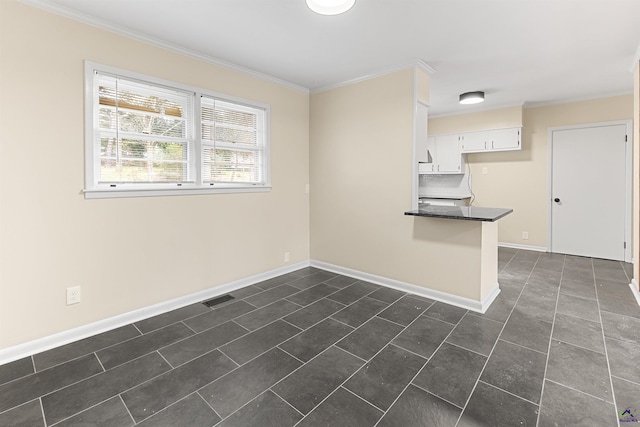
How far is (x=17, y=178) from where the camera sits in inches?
85.0

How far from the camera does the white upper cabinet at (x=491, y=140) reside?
5.18 meters

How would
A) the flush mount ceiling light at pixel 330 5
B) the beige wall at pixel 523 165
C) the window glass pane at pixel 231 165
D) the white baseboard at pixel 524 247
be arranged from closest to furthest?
the flush mount ceiling light at pixel 330 5
the window glass pane at pixel 231 165
the beige wall at pixel 523 165
the white baseboard at pixel 524 247

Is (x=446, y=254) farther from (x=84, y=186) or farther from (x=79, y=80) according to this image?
(x=79, y=80)

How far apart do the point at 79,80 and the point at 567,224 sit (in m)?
6.63

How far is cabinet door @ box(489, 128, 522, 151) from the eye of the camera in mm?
5160

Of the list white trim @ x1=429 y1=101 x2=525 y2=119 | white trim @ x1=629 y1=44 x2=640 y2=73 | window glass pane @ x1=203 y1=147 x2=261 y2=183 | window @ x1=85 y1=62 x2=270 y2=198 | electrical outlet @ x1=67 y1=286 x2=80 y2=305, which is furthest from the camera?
white trim @ x1=429 y1=101 x2=525 y2=119

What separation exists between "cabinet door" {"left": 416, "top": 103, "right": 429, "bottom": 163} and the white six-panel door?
310 cm

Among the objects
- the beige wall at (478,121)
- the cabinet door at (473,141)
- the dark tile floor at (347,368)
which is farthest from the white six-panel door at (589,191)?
the dark tile floor at (347,368)

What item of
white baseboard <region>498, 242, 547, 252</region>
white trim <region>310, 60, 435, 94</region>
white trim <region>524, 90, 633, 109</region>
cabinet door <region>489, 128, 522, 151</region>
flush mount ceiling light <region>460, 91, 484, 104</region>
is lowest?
white baseboard <region>498, 242, 547, 252</region>

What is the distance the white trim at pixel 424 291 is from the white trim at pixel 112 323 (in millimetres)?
1127

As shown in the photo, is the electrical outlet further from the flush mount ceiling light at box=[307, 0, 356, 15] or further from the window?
the flush mount ceiling light at box=[307, 0, 356, 15]

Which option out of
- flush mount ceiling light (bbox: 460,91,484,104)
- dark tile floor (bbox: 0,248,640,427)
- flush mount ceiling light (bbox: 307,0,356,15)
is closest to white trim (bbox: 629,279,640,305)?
dark tile floor (bbox: 0,248,640,427)

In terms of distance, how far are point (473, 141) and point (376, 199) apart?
3030mm

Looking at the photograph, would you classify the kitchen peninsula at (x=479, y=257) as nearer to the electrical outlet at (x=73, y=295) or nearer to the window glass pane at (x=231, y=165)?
the window glass pane at (x=231, y=165)
